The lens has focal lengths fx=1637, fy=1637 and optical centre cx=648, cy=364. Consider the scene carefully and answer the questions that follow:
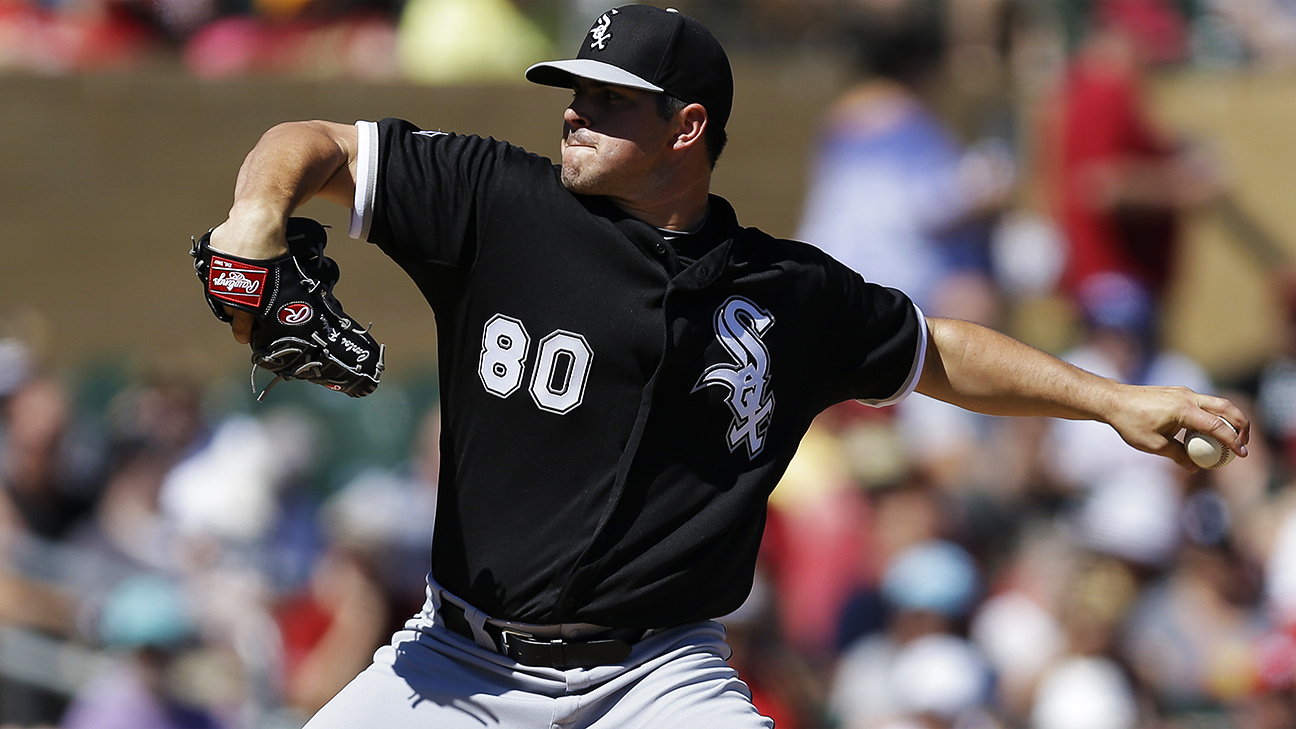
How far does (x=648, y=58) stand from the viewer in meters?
3.26

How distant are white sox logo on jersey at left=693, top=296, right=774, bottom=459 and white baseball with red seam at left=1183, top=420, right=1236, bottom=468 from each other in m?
0.91

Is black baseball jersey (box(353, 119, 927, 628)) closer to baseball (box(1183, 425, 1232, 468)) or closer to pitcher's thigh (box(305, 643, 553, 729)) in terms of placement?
pitcher's thigh (box(305, 643, 553, 729))

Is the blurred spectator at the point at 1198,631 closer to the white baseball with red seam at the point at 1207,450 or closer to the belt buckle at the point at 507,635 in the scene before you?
the white baseball with red seam at the point at 1207,450

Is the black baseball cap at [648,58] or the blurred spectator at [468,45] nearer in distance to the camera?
the black baseball cap at [648,58]

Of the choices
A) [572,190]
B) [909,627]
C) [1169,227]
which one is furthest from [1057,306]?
[572,190]

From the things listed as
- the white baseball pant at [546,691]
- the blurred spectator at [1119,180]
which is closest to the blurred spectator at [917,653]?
the blurred spectator at [1119,180]

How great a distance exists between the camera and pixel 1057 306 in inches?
349

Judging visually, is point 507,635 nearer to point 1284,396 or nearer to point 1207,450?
point 1207,450

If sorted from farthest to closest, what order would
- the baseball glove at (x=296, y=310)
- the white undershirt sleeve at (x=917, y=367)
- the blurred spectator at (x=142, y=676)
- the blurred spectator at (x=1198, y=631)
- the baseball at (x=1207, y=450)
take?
the blurred spectator at (x=1198, y=631) < the blurred spectator at (x=142, y=676) < the white undershirt sleeve at (x=917, y=367) < the baseball at (x=1207, y=450) < the baseball glove at (x=296, y=310)

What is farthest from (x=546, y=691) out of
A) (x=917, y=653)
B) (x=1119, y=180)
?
(x=1119, y=180)

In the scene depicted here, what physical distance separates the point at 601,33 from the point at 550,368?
2.26ft

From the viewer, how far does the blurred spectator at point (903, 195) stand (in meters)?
7.62

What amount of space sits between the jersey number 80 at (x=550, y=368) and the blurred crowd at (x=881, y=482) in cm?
316

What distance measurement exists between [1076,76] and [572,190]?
18.8 ft
